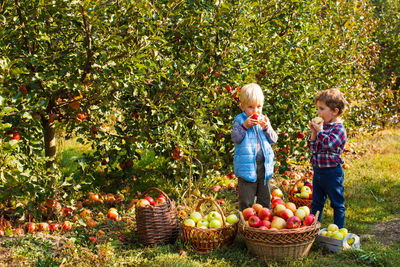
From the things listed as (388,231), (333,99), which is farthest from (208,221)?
(388,231)

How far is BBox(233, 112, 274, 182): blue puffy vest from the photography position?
3.71 metres

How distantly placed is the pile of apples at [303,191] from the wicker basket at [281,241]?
1.06 metres

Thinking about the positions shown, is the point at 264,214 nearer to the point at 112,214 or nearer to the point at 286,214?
the point at 286,214

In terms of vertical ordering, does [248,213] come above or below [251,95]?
below

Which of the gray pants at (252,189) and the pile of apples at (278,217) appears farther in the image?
the gray pants at (252,189)

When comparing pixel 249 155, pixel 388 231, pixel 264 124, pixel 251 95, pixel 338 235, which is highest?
pixel 251 95

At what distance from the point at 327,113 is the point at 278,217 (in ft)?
3.59

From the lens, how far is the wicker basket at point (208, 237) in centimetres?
338

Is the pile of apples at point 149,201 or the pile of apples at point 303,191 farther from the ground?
the pile of apples at point 149,201

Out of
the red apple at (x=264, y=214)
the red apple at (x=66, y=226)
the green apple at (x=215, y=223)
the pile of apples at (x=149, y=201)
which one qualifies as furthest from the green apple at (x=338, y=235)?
the red apple at (x=66, y=226)

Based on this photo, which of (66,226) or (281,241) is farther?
(66,226)

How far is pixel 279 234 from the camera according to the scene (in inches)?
124

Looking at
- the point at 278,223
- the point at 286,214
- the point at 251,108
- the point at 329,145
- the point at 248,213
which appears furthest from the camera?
the point at 251,108

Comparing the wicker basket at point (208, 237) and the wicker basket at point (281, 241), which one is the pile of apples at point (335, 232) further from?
the wicker basket at point (208, 237)
